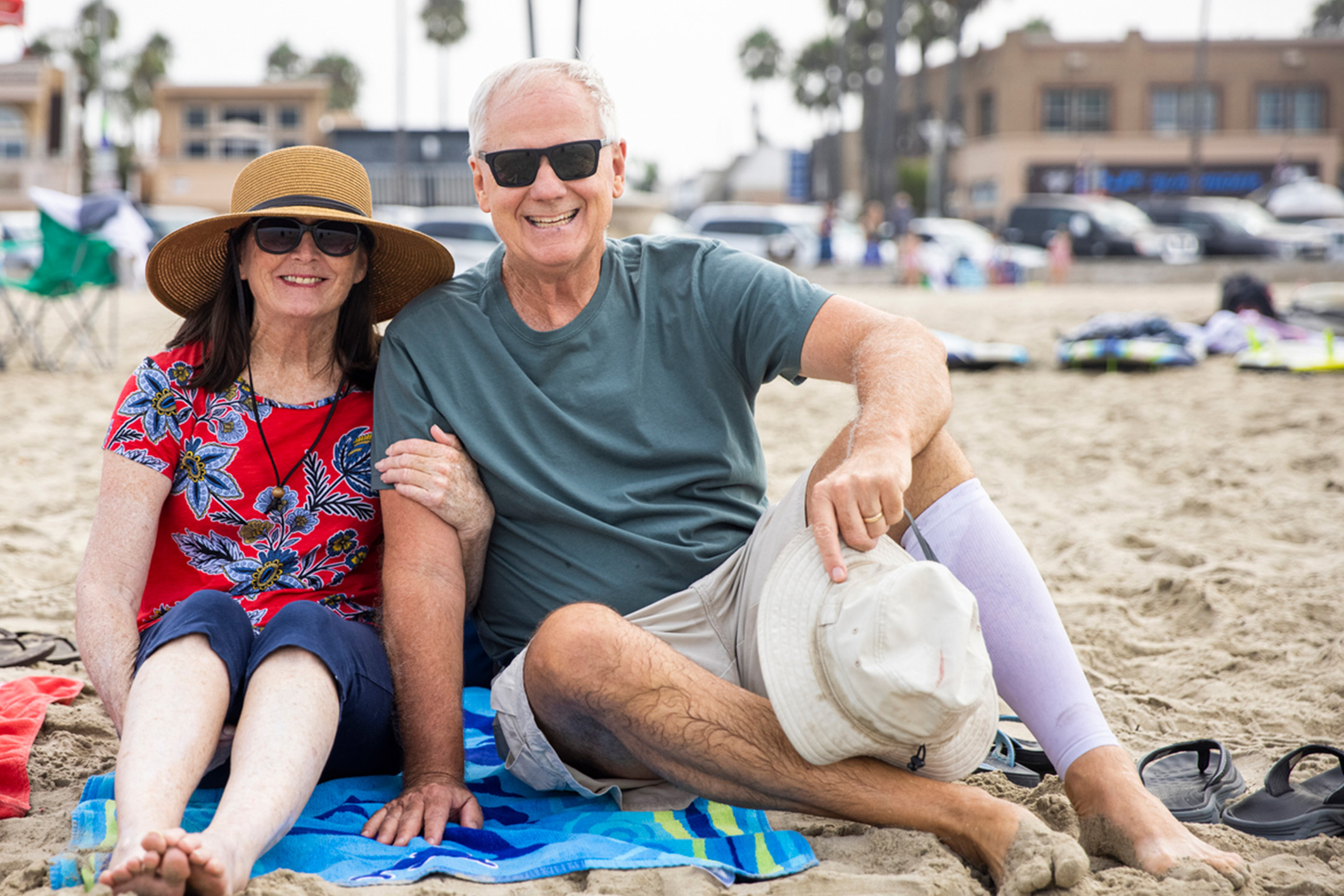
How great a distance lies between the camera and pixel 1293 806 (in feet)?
7.08

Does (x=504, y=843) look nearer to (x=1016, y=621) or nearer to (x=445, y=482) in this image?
(x=445, y=482)

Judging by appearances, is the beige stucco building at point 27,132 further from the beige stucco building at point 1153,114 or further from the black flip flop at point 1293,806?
the black flip flop at point 1293,806

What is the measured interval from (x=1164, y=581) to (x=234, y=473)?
2972 millimetres

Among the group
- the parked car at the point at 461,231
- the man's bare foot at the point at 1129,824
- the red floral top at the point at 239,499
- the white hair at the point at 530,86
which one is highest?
the parked car at the point at 461,231

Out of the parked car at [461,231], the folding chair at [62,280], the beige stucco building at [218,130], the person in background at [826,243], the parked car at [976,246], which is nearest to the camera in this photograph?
the folding chair at [62,280]

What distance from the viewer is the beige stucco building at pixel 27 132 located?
3759cm

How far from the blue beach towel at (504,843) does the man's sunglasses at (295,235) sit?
1117 mm

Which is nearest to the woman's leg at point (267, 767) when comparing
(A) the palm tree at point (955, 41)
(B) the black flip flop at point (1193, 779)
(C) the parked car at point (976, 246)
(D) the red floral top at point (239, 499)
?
(D) the red floral top at point (239, 499)

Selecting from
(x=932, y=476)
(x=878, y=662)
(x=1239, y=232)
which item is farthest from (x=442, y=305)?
(x=1239, y=232)

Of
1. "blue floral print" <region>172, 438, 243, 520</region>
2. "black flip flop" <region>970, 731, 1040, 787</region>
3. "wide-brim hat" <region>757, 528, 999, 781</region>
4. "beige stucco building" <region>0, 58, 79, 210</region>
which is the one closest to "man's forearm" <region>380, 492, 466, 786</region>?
"blue floral print" <region>172, 438, 243, 520</region>

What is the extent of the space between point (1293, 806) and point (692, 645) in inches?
46.4

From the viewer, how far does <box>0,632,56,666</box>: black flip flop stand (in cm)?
311

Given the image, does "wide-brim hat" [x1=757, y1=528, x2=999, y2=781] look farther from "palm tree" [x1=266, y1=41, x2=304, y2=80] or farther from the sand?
"palm tree" [x1=266, y1=41, x2=304, y2=80]

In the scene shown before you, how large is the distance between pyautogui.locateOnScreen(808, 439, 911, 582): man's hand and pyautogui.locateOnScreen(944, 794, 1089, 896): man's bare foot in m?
0.48
